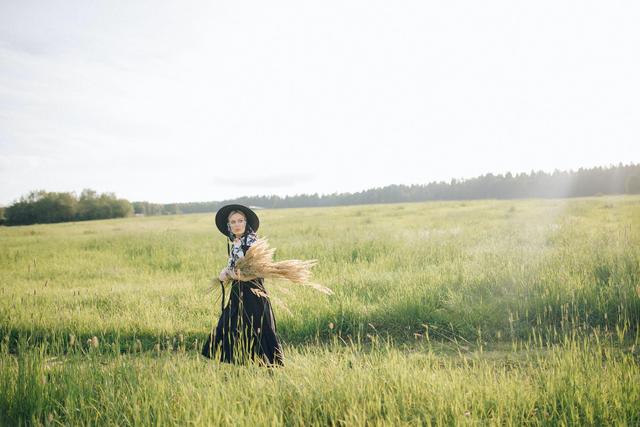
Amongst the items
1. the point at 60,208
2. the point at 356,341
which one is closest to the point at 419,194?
the point at 60,208

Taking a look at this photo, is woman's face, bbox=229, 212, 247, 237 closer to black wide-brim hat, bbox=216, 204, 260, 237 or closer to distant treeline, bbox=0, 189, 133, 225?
black wide-brim hat, bbox=216, 204, 260, 237

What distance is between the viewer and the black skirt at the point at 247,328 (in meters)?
4.55

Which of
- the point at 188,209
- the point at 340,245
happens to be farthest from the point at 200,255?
the point at 188,209

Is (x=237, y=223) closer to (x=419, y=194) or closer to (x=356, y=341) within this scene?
(x=356, y=341)

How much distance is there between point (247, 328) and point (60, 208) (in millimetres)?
80450

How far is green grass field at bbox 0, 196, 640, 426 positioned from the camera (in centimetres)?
304

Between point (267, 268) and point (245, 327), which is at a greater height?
point (267, 268)

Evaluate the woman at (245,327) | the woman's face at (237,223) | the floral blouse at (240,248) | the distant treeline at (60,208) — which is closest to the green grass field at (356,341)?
the woman at (245,327)

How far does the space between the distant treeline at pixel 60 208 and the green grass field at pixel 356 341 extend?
67493 mm

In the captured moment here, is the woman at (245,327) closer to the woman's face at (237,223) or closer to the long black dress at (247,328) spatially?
the long black dress at (247,328)

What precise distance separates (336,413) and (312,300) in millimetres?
4020

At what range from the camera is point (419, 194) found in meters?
121

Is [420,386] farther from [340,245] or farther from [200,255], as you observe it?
[200,255]

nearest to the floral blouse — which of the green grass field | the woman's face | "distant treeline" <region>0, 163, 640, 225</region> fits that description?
the woman's face
